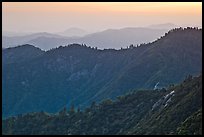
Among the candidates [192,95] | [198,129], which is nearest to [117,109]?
[192,95]

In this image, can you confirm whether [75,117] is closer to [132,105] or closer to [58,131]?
[58,131]

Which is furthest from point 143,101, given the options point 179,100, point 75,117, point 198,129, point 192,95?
point 198,129

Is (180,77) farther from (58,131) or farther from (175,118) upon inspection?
(175,118)

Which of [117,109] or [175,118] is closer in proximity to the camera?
[175,118]

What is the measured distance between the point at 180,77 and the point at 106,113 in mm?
96094

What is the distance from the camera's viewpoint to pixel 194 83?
77.2 metres

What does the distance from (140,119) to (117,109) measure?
1255cm

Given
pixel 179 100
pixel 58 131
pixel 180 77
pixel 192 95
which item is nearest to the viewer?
pixel 192 95

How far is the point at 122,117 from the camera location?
302 feet

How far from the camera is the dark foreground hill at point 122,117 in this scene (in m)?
71.4

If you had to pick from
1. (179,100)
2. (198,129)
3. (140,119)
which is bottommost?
(140,119)

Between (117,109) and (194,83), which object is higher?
(194,83)

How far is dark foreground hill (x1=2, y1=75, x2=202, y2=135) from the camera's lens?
71375mm

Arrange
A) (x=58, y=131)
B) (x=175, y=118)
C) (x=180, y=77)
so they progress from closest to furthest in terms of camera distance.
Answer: (x=175, y=118), (x=58, y=131), (x=180, y=77)
